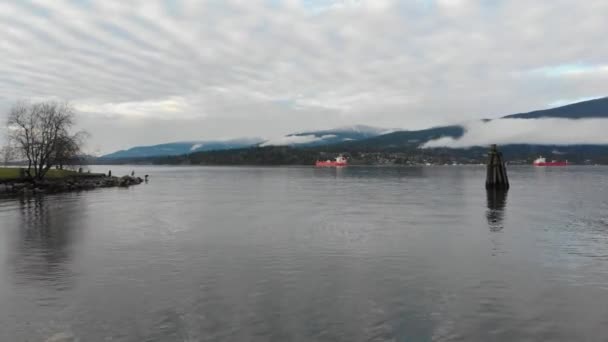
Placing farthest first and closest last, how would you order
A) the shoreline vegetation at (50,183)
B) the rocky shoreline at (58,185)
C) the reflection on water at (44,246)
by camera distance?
the shoreline vegetation at (50,183), the rocky shoreline at (58,185), the reflection on water at (44,246)

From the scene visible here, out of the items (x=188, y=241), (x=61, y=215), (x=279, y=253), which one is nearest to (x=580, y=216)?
(x=279, y=253)

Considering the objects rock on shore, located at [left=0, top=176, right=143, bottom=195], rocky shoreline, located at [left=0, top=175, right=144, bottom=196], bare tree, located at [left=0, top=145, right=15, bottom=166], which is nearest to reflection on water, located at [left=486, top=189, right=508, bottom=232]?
rocky shoreline, located at [left=0, top=175, right=144, bottom=196]

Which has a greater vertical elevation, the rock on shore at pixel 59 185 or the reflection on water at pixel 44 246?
the rock on shore at pixel 59 185

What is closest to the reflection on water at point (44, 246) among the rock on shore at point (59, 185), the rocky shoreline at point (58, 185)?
the rocky shoreline at point (58, 185)

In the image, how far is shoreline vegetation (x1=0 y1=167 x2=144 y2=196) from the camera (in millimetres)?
71438

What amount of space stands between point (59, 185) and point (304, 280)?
238 ft

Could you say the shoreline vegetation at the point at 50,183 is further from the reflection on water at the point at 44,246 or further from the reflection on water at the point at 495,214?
the reflection on water at the point at 495,214

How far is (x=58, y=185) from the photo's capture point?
7894cm

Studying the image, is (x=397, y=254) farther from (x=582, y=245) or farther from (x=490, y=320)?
(x=582, y=245)

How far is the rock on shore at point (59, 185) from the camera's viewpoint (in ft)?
234

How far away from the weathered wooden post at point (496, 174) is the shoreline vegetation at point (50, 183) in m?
71.2

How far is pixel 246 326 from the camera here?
1387cm

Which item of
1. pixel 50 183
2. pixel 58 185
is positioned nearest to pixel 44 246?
pixel 50 183

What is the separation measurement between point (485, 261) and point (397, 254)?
430cm
